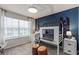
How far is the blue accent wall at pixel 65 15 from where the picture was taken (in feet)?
3.94

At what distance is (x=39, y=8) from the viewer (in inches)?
50.2

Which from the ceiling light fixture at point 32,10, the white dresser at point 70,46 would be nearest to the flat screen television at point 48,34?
the white dresser at point 70,46

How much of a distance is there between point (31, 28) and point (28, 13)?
26 centimetres

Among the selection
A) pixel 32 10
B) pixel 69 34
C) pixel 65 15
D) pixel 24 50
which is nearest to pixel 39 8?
pixel 32 10

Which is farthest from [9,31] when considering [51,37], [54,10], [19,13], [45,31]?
[54,10]

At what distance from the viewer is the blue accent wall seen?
1.20 metres

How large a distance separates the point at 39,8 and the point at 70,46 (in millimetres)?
809

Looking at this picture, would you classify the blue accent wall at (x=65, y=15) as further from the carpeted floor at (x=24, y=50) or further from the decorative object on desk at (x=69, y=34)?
the carpeted floor at (x=24, y=50)

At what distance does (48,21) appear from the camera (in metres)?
1.33

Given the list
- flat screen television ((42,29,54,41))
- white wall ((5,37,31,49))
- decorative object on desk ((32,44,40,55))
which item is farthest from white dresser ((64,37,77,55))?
white wall ((5,37,31,49))

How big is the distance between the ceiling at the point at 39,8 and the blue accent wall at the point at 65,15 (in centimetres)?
6

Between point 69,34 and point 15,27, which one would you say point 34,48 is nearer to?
point 15,27

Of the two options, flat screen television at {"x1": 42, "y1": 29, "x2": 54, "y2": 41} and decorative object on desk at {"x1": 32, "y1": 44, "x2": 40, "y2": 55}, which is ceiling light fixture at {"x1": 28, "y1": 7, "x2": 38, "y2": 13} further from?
decorative object on desk at {"x1": 32, "y1": 44, "x2": 40, "y2": 55}
